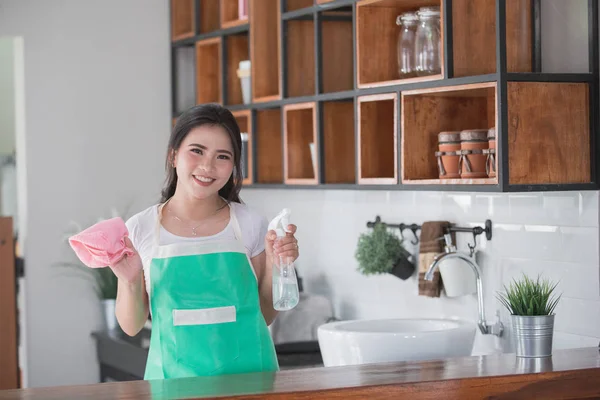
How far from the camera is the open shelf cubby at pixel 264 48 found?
4.32 m

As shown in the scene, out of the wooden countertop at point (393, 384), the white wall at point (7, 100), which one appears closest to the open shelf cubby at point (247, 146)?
the wooden countertop at point (393, 384)

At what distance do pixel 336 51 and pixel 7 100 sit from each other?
9.60 ft

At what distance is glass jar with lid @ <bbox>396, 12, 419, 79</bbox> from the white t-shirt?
89 centimetres

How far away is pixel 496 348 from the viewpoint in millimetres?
3396

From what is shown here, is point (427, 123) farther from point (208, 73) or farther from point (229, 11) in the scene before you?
point (208, 73)

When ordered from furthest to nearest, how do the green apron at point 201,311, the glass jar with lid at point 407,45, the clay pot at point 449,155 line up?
the glass jar with lid at point 407,45, the clay pot at point 449,155, the green apron at point 201,311

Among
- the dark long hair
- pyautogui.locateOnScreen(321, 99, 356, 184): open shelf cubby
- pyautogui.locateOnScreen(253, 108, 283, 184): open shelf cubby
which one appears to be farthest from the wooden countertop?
pyautogui.locateOnScreen(253, 108, 283, 184): open shelf cubby

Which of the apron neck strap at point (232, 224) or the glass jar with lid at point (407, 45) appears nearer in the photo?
the apron neck strap at point (232, 224)

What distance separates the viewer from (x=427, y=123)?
339cm

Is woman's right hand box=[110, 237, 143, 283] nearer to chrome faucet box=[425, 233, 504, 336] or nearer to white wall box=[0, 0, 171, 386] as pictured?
chrome faucet box=[425, 233, 504, 336]

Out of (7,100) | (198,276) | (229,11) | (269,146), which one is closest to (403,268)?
(269,146)

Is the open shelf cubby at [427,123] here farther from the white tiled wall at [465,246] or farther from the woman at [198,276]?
the woman at [198,276]

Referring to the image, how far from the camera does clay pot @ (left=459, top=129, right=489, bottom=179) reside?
312cm

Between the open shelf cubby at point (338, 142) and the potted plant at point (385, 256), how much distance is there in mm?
260
